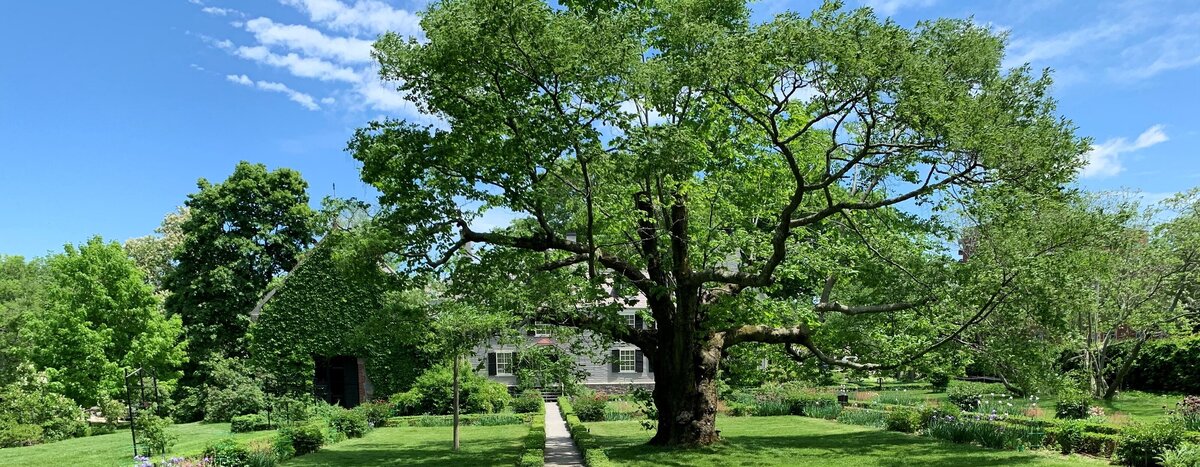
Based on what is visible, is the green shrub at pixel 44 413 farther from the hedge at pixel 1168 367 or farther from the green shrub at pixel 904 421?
the hedge at pixel 1168 367

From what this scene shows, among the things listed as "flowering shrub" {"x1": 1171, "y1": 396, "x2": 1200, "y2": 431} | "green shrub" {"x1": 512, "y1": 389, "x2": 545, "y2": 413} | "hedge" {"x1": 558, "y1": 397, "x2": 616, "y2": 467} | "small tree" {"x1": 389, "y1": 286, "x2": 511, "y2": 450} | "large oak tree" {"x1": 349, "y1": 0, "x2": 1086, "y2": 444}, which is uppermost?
"large oak tree" {"x1": 349, "y1": 0, "x2": 1086, "y2": 444}

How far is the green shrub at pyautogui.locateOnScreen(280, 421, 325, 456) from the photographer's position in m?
16.4

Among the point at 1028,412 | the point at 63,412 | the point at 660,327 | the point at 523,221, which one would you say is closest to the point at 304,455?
the point at 523,221

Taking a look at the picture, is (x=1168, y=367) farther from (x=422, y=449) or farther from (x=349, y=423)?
(x=349, y=423)

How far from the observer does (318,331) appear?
27469mm

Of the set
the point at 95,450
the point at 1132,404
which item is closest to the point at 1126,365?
the point at 1132,404

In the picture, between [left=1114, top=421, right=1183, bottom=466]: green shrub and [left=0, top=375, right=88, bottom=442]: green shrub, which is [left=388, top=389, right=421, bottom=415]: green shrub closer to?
[left=0, top=375, right=88, bottom=442]: green shrub

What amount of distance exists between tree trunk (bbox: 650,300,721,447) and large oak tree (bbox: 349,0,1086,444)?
1.8 inches

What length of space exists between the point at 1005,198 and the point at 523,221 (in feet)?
30.6

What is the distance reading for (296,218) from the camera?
3438cm

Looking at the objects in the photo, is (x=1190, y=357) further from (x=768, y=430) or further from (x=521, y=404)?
(x=521, y=404)

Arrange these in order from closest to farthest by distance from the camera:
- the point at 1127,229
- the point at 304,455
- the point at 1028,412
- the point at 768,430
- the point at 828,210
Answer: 1. the point at 828,210
2. the point at 304,455
3. the point at 1028,412
4. the point at 768,430
5. the point at 1127,229

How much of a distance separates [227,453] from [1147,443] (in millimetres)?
14982

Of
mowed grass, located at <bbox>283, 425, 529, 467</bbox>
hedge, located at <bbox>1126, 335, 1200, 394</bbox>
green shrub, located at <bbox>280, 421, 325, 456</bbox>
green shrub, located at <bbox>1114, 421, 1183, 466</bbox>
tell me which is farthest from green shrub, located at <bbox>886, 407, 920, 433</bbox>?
green shrub, located at <bbox>280, 421, 325, 456</bbox>
